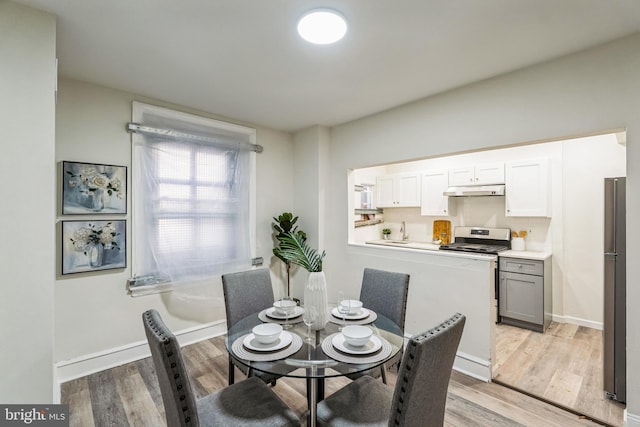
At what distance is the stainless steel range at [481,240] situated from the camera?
3961mm

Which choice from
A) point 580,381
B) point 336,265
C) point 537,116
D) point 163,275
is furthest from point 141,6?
point 580,381

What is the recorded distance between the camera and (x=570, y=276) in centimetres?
370

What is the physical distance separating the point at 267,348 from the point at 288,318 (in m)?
0.49

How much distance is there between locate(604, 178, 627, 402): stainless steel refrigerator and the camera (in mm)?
2078

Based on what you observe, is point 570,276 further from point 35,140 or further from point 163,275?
point 35,140

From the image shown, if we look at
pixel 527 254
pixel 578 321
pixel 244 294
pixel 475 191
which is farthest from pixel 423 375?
pixel 578 321

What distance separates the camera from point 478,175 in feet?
13.8

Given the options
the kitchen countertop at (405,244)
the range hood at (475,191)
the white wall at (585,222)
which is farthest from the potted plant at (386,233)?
the white wall at (585,222)

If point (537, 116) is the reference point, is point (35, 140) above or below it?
below

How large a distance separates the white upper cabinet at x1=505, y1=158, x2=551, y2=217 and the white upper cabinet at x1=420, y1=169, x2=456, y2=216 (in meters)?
0.79

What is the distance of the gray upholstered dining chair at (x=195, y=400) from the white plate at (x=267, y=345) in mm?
245

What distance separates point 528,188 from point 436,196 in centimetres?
121

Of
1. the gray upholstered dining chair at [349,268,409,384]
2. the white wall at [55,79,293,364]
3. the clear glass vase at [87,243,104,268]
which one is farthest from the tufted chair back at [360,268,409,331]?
the clear glass vase at [87,243,104,268]

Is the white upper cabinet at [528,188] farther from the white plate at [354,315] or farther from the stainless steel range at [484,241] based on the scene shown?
the white plate at [354,315]
